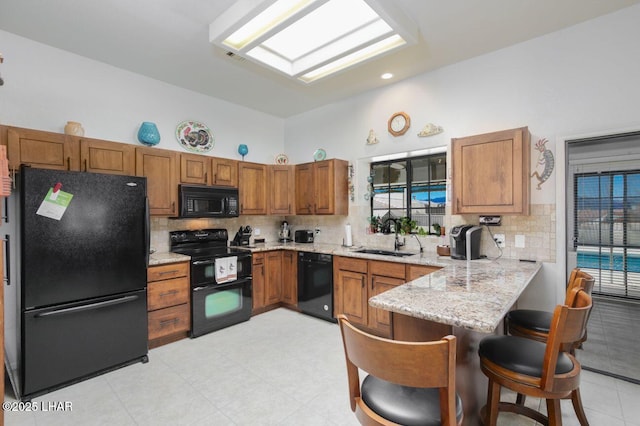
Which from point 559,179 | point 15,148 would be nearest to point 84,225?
point 15,148

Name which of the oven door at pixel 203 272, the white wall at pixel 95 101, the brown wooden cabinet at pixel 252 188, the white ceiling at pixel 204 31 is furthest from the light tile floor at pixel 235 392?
the white ceiling at pixel 204 31

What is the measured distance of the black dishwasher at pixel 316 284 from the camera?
376 centimetres

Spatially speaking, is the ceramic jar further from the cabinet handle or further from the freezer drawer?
the cabinet handle

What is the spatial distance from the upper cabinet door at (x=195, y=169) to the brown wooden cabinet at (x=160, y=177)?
0.09m

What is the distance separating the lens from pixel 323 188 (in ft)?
14.0

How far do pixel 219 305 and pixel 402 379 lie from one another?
9.64 feet

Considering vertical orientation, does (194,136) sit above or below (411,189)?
above

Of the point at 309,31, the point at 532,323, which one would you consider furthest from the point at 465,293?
the point at 309,31

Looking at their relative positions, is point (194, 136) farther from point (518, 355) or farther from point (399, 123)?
point (518, 355)

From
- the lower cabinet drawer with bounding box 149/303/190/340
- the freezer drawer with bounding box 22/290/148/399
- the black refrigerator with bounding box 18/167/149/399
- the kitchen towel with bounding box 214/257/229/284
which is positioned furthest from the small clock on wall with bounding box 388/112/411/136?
the freezer drawer with bounding box 22/290/148/399

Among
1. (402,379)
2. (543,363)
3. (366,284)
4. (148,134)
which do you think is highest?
(148,134)

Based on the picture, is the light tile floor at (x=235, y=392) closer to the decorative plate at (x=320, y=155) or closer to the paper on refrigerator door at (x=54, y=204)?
the paper on refrigerator door at (x=54, y=204)

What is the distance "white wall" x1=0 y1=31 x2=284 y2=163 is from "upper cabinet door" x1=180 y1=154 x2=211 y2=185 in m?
0.42

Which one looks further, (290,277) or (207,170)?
(290,277)
